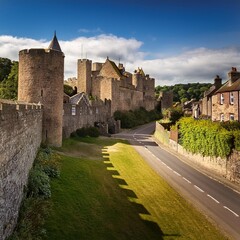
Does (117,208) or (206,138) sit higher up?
(206,138)

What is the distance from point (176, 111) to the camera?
4631cm

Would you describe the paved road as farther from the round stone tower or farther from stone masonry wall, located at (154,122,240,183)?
the round stone tower

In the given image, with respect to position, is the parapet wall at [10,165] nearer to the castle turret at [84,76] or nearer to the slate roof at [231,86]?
the slate roof at [231,86]

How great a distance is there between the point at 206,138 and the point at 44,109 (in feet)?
46.9

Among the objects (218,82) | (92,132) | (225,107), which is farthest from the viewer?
(218,82)

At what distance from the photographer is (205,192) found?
18578 millimetres

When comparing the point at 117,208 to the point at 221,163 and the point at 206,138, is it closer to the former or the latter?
the point at 221,163

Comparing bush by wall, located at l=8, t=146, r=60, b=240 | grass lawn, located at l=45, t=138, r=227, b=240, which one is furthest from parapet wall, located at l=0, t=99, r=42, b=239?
grass lawn, located at l=45, t=138, r=227, b=240

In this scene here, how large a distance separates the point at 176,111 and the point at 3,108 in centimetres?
3986

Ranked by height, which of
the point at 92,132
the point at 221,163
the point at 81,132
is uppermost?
the point at 81,132

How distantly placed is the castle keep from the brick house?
713 inches

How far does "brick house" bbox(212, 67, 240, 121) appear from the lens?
1298 inches

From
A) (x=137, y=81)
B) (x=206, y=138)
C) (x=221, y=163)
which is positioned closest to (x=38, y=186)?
(x=221, y=163)

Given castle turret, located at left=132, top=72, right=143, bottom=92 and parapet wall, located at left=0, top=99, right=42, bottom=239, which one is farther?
castle turret, located at left=132, top=72, right=143, bottom=92
